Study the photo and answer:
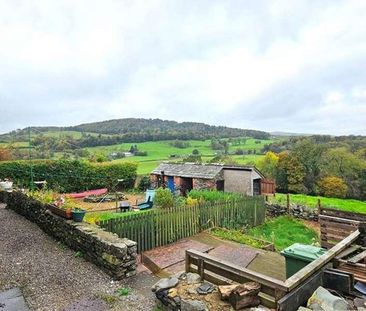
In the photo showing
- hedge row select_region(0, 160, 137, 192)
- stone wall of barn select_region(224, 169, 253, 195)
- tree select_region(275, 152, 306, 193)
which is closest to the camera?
hedge row select_region(0, 160, 137, 192)

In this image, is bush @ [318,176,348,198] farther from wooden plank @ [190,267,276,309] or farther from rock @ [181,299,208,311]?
rock @ [181,299,208,311]

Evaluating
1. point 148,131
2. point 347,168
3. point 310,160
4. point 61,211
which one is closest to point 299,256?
point 61,211

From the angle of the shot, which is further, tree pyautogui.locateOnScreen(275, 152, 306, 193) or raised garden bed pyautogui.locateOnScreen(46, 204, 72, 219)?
tree pyautogui.locateOnScreen(275, 152, 306, 193)

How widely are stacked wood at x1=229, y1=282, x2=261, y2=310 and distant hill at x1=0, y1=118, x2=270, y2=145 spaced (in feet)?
99.2

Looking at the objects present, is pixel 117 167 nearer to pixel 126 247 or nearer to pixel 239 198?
pixel 239 198

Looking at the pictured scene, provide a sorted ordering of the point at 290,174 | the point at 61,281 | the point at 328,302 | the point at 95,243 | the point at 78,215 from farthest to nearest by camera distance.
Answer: the point at 290,174 < the point at 78,215 < the point at 95,243 < the point at 61,281 < the point at 328,302

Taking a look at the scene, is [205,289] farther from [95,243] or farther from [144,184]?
[144,184]

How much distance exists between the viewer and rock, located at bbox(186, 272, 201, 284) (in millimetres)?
4771

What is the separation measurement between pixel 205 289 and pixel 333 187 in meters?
35.3

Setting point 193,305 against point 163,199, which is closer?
point 193,305

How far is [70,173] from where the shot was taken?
2284cm

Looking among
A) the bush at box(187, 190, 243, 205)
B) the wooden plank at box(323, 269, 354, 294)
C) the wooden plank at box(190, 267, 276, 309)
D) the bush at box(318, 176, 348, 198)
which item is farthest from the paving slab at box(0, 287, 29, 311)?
the bush at box(318, 176, 348, 198)

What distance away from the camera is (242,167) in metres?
21.0

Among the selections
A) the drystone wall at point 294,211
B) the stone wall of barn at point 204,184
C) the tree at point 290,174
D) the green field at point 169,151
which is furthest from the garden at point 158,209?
the tree at point 290,174
